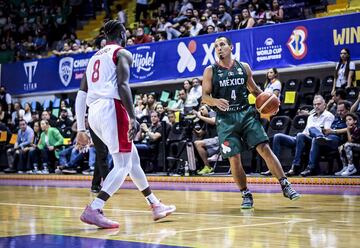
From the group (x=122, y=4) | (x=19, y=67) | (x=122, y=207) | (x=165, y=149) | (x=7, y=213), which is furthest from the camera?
(x=122, y=4)

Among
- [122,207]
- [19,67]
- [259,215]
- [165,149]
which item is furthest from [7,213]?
[19,67]

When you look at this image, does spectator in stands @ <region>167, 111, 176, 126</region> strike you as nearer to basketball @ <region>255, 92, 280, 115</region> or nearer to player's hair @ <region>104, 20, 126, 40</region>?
basketball @ <region>255, 92, 280, 115</region>

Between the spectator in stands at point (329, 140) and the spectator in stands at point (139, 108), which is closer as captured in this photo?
the spectator in stands at point (329, 140)

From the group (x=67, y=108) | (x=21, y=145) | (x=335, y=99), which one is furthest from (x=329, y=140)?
(x=21, y=145)

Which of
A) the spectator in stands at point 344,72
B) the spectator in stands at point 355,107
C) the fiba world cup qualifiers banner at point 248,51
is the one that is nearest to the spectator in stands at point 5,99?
the fiba world cup qualifiers banner at point 248,51

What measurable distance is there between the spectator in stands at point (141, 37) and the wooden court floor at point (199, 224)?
890 cm

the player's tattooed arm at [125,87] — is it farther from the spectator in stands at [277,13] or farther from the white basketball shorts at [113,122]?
the spectator in stands at [277,13]

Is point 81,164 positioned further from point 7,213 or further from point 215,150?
point 7,213

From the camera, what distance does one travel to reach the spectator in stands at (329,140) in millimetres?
11188

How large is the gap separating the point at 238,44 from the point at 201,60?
3.54 feet

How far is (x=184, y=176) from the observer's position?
1309 centimetres

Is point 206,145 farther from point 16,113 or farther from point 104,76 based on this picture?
point 16,113

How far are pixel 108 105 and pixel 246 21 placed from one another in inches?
372

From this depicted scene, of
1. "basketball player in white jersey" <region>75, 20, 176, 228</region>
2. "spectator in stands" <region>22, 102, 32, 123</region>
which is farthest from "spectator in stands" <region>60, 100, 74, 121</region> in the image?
"basketball player in white jersey" <region>75, 20, 176, 228</region>
